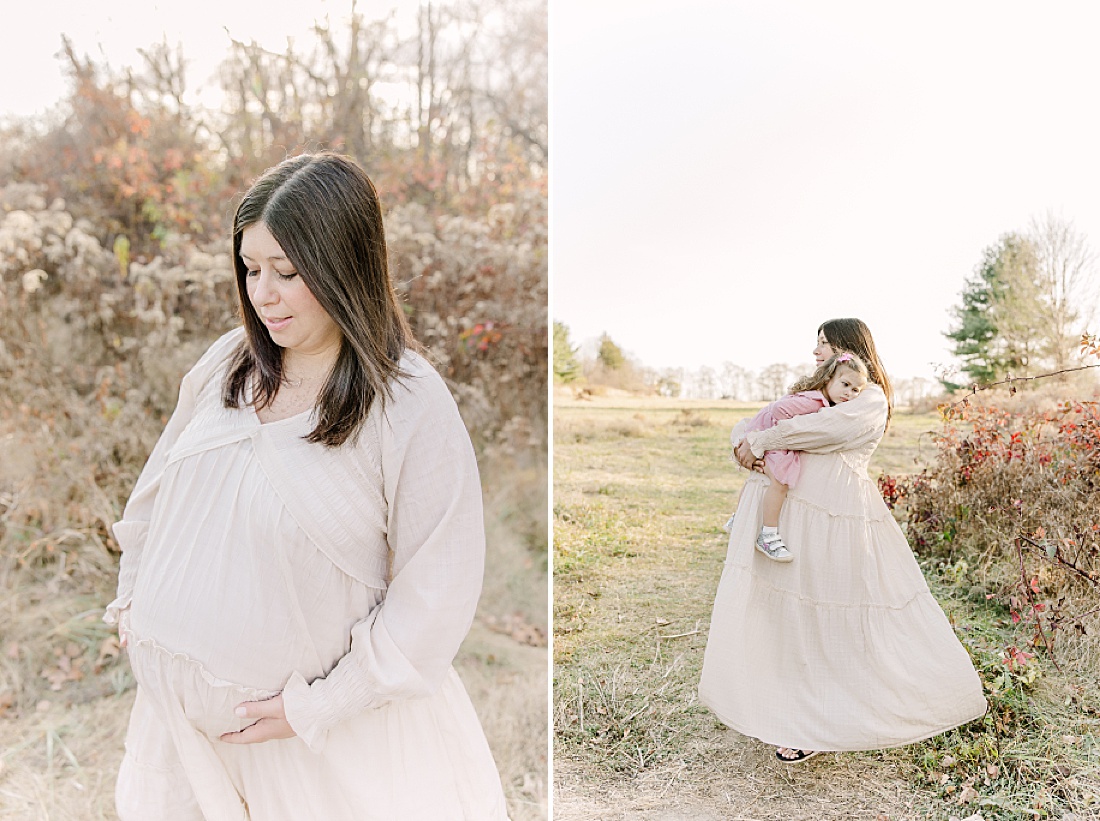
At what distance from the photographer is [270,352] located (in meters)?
1.82

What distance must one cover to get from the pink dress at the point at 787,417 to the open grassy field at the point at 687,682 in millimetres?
146

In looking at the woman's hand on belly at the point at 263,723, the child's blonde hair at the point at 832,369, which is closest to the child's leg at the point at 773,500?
the child's blonde hair at the point at 832,369

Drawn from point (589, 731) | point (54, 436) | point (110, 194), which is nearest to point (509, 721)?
point (589, 731)

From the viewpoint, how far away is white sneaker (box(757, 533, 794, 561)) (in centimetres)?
241

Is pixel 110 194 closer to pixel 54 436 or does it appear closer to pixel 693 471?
pixel 54 436

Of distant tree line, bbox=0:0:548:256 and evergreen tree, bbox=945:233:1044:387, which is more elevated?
distant tree line, bbox=0:0:548:256

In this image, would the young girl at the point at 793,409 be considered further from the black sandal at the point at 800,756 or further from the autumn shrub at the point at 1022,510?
the black sandal at the point at 800,756

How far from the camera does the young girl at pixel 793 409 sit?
7.84 feet

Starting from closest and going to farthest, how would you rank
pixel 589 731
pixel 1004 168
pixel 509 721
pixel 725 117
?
pixel 1004 168
pixel 725 117
pixel 589 731
pixel 509 721

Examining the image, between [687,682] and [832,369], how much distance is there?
1054mm

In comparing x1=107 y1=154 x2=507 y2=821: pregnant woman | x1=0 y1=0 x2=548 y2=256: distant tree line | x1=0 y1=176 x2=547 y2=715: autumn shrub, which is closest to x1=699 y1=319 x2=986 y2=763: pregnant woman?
x1=107 y1=154 x2=507 y2=821: pregnant woman

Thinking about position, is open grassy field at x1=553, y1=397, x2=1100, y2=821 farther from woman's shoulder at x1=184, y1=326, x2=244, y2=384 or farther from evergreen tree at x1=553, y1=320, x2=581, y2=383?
woman's shoulder at x1=184, y1=326, x2=244, y2=384

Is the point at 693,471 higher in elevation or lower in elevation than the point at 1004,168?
lower

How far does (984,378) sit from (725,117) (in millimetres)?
1063
